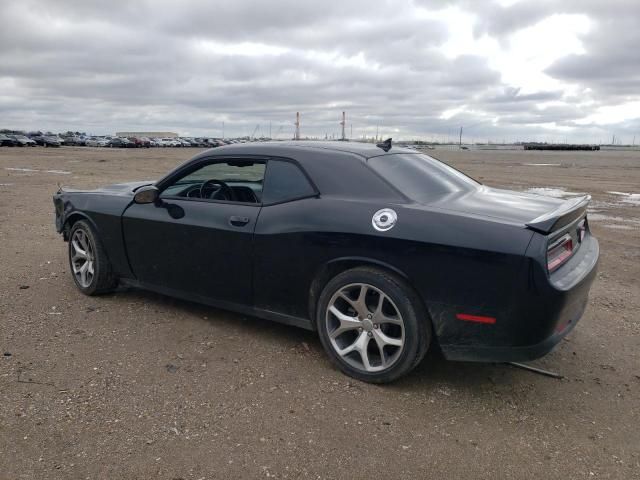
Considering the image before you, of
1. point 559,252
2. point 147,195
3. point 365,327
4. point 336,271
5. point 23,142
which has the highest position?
point 23,142

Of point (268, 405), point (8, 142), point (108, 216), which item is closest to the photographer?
point (268, 405)

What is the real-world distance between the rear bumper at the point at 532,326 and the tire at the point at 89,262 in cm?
318

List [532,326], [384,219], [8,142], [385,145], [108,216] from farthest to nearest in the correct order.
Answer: [8,142] < [108,216] < [385,145] < [384,219] < [532,326]

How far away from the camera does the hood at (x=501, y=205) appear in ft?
10.9

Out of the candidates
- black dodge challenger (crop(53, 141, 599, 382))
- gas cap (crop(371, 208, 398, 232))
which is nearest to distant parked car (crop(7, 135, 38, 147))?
black dodge challenger (crop(53, 141, 599, 382))

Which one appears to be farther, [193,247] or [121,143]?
[121,143]

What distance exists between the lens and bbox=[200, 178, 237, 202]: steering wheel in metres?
4.50

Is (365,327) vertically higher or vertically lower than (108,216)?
lower

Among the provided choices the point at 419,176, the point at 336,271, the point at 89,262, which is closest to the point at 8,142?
the point at 89,262

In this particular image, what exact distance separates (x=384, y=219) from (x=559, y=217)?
1010mm

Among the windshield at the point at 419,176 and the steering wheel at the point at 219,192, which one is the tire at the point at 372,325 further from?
the steering wheel at the point at 219,192

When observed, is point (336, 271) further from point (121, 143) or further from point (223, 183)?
point (121, 143)

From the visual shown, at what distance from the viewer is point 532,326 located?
10.0ft

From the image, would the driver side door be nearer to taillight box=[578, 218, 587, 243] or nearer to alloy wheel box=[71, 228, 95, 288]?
alloy wheel box=[71, 228, 95, 288]
